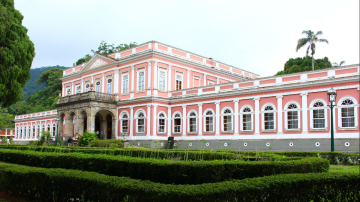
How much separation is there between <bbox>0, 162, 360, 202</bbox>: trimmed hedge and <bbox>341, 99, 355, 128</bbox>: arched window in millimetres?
14024

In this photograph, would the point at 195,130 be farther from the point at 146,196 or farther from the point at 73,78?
the point at 146,196

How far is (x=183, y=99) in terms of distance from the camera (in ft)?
93.1

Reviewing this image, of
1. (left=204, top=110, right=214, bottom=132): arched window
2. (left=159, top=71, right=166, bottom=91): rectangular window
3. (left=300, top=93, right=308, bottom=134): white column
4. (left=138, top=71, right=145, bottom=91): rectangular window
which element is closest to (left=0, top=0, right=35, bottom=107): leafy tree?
(left=138, top=71, right=145, bottom=91): rectangular window

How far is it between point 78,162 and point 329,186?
23.4ft

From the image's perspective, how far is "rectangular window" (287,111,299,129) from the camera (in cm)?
2148

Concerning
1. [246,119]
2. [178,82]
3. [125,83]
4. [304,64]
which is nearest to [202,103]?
[246,119]

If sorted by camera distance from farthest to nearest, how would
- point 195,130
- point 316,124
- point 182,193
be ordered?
point 195,130 → point 316,124 → point 182,193

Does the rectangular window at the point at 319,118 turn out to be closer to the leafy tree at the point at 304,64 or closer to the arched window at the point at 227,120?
the arched window at the point at 227,120

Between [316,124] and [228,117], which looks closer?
[316,124]

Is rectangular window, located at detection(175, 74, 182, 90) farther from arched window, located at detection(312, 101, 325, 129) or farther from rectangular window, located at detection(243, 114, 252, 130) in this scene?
arched window, located at detection(312, 101, 325, 129)

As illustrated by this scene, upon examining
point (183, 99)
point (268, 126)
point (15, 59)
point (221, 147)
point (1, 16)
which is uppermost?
point (1, 16)

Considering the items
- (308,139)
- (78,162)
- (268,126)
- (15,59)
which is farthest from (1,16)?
(308,139)

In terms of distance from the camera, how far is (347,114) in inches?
758

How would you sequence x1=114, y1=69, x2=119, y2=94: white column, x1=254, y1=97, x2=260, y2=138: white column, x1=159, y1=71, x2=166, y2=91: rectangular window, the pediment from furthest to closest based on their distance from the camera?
the pediment → x1=114, y1=69, x2=119, y2=94: white column → x1=159, y1=71, x2=166, y2=91: rectangular window → x1=254, y1=97, x2=260, y2=138: white column
